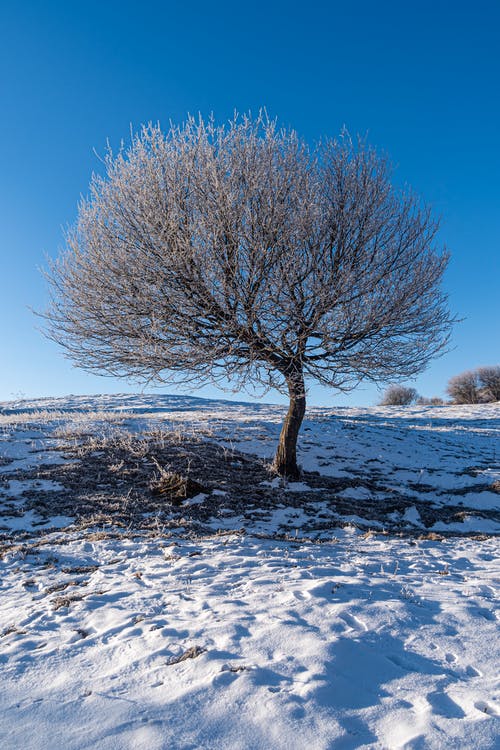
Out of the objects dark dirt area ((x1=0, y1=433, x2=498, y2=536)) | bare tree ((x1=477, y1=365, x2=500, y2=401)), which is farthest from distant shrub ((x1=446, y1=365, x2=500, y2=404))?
dark dirt area ((x1=0, y1=433, x2=498, y2=536))

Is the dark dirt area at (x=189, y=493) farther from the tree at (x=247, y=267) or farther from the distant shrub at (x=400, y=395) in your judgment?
the distant shrub at (x=400, y=395)

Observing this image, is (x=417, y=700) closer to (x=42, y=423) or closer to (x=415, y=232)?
(x=415, y=232)

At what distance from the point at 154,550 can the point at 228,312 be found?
4.37 m

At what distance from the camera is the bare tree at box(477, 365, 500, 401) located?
138ft

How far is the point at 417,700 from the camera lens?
219cm

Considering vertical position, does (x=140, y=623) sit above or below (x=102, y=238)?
below

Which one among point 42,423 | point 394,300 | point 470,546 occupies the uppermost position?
→ point 394,300

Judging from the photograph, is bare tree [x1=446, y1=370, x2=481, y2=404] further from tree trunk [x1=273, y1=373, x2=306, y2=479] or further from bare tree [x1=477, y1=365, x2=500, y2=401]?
tree trunk [x1=273, y1=373, x2=306, y2=479]

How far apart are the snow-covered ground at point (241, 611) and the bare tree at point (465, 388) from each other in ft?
125

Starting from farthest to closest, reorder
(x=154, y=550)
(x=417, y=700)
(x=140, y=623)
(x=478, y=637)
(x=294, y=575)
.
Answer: (x=154, y=550)
(x=294, y=575)
(x=140, y=623)
(x=478, y=637)
(x=417, y=700)

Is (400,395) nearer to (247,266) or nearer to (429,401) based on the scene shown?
(429,401)

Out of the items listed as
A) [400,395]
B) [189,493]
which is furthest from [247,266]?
[400,395]

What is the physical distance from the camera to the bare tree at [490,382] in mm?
42100

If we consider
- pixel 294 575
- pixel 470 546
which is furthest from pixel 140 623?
pixel 470 546
